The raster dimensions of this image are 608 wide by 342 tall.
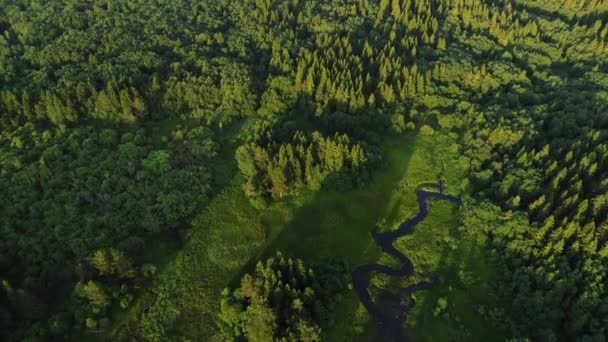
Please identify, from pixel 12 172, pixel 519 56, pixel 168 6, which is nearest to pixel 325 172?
pixel 12 172

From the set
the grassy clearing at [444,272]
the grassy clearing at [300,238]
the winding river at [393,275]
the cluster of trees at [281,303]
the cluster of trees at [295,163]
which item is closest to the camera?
the cluster of trees at [281,303]

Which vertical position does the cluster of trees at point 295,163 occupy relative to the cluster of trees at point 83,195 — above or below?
above

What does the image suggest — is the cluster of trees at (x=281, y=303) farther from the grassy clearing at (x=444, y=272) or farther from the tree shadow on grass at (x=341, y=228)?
the grassy clearing at (x=444, y=272)

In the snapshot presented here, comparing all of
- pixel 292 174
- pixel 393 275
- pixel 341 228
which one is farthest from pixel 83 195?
pixel 393 275

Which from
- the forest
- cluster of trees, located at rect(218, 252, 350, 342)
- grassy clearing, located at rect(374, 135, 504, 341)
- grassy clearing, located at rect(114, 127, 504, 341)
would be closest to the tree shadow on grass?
grassy clearing, located at rect(114, 127, 504, 341)

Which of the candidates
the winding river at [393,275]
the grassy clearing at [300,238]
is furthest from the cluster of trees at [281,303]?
the winding river at [393,275]
